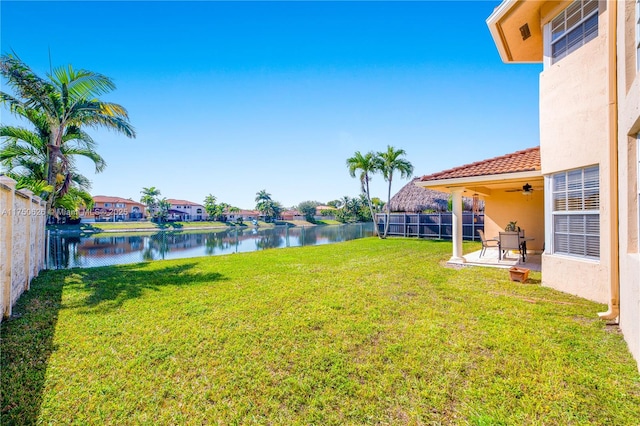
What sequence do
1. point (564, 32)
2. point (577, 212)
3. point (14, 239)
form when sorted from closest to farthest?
point (14, 239)
point (577, 212)
point (564, 32)

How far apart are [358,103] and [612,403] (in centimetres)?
1543

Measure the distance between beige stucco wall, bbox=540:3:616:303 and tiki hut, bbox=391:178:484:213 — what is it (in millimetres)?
14982

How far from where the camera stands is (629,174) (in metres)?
3.39

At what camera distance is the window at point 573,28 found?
507 centimetres

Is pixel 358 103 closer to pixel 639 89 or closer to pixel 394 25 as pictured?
pixel 394 25

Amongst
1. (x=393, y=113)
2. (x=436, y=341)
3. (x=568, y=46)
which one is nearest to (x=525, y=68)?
(x=568, y=46)

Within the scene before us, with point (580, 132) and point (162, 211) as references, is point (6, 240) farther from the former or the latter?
point (162, 211)

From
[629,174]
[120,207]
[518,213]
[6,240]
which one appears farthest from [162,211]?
[629,174]

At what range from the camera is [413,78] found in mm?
12281

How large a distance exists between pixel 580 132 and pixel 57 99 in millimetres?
12297

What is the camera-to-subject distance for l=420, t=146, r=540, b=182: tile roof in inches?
284

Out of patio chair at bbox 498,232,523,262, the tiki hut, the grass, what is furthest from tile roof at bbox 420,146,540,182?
the tiki hut

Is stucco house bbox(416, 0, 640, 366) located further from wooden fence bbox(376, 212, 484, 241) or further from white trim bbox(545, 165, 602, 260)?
wooden fence bbox(376, 212, 484, 241)

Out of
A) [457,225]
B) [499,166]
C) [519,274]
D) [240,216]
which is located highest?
[499,166]
